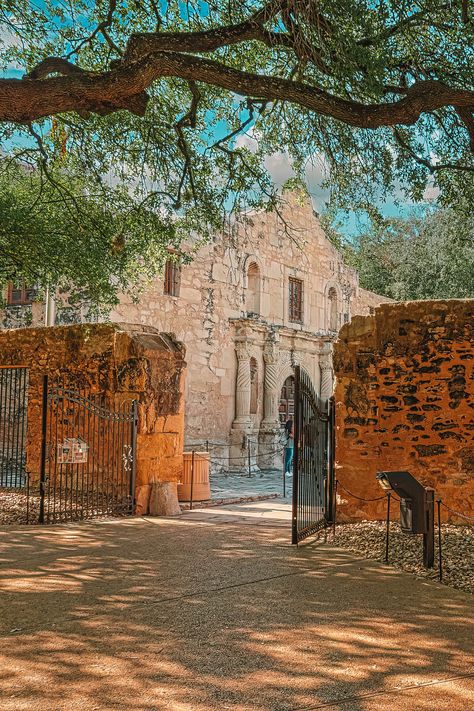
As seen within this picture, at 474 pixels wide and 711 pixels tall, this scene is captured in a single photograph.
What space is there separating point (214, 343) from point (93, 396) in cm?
785

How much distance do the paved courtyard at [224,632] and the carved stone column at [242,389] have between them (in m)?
11.3

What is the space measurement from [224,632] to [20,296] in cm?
1232

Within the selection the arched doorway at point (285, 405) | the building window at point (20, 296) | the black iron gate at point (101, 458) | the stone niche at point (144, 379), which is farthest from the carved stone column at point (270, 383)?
the black iron gate at point (101, 458)

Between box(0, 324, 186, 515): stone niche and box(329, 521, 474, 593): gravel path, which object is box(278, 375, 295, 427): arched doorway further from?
box(329, 521, 474, 593): gravel path

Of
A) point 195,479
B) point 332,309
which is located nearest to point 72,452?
point 195,479

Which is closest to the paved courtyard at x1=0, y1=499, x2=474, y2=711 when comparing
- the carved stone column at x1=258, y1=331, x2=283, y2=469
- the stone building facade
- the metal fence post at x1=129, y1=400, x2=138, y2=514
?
the metal fence post at x1=129, y1=400, x2=138, y2=514

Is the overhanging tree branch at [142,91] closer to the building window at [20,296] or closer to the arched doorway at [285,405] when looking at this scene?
the building window at [20,296]

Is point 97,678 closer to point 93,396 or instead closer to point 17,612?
point 17,612

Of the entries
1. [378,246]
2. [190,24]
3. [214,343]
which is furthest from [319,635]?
[378,246]

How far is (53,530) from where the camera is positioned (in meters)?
7.66

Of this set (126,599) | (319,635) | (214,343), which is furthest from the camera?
(214,343)

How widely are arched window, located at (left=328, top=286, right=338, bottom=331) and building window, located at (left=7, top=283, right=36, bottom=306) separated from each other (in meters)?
11.2

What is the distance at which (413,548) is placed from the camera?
649cm

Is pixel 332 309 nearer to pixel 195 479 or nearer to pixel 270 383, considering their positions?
pixel 270 383
